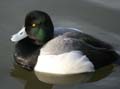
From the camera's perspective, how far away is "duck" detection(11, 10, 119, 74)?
18.7 ft

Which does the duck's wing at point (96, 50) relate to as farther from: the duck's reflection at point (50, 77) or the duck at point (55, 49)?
the duck's reflection at point (50, 77)

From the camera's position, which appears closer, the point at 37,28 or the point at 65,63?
the point at 65,63

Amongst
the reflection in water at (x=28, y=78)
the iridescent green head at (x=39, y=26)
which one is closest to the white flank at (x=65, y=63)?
the reflection in water at (x=28, y=78)

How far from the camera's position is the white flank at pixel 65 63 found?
5.68m

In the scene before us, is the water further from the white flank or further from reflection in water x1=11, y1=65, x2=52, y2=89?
the white flank

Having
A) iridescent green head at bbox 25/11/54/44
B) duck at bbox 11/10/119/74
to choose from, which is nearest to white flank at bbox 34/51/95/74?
duck at bbox 11/10/119/74

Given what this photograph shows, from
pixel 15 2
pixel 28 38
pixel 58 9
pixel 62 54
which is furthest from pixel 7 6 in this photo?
pixel 62 54

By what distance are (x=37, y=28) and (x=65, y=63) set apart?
59 centimetres

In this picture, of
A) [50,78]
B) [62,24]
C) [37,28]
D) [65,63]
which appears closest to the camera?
[65,63]

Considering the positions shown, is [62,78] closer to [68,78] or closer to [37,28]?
[68,78]

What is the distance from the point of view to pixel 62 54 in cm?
567

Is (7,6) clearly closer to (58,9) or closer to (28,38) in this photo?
(58,9)

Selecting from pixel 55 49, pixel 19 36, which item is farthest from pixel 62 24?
pixel 55 49

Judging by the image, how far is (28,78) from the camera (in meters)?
5.87
